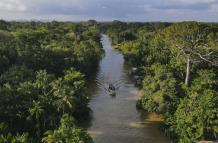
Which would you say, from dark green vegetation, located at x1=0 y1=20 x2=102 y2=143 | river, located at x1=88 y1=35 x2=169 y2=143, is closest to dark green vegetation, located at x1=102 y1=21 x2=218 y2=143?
river, located at x1=88 y1=35 x2=169 y2=143

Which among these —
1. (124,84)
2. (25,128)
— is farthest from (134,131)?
(124,84)

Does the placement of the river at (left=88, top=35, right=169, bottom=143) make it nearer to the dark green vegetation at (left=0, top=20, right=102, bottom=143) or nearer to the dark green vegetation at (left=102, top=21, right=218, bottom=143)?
the dark green vegetation at (left=102, top=21, right=218, bottom=143)

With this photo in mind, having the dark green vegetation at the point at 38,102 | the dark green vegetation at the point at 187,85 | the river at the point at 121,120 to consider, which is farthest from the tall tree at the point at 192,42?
the dark green vegetation at the point at 38,102

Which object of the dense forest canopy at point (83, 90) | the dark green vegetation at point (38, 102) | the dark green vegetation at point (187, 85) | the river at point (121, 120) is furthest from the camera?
the river at point (121, 120)

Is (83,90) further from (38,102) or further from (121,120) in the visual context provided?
(38,102)

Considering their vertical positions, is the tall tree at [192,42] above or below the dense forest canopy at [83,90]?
above

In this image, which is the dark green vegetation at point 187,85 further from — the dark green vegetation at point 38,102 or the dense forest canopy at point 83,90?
the dark green vegetation at point 38,102

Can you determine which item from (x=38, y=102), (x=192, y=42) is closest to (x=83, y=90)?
(x=38, y=102)
